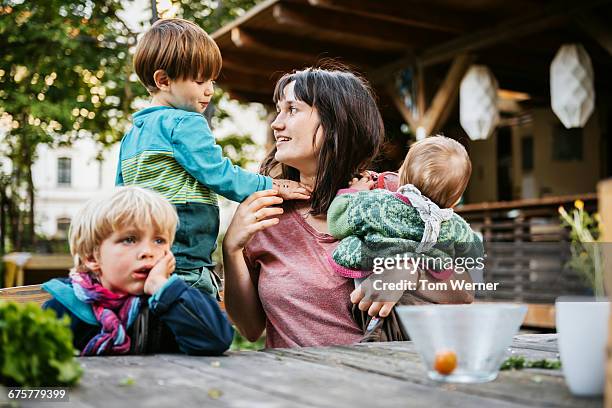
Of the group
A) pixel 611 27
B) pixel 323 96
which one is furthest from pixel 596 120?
pixel 323 96

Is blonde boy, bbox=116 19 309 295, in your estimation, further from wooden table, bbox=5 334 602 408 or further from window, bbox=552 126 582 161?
window, bbox=552 126 582 161

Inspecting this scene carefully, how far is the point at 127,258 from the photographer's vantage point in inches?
59.6

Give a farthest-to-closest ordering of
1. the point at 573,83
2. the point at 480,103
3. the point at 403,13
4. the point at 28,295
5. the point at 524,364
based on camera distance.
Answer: the point at 480,103 < the point at 403,13 < the point at 573,83 < the point at 28,295 < the point at 524,364

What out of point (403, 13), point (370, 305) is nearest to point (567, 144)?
point (403, 13)

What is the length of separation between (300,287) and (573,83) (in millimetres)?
4347

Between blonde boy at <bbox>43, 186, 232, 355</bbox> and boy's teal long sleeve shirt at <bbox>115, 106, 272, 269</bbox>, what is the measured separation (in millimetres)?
413

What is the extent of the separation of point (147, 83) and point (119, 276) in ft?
2.64

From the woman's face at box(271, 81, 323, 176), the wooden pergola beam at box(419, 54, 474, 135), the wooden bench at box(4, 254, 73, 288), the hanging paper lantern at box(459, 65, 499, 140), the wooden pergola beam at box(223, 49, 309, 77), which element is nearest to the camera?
the woman's face at box(271, 81, 323, 176)

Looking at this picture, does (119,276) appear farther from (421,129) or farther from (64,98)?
(64,98)

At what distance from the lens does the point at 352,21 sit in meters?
6.18

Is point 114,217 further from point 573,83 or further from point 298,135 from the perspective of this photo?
point 573,83

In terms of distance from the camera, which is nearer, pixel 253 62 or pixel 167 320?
pixel 167 320

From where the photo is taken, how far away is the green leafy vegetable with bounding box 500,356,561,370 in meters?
1.19

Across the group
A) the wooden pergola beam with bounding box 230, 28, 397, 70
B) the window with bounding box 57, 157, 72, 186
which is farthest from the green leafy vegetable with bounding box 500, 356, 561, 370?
the window with bounding box 57, 157, 72, 186
